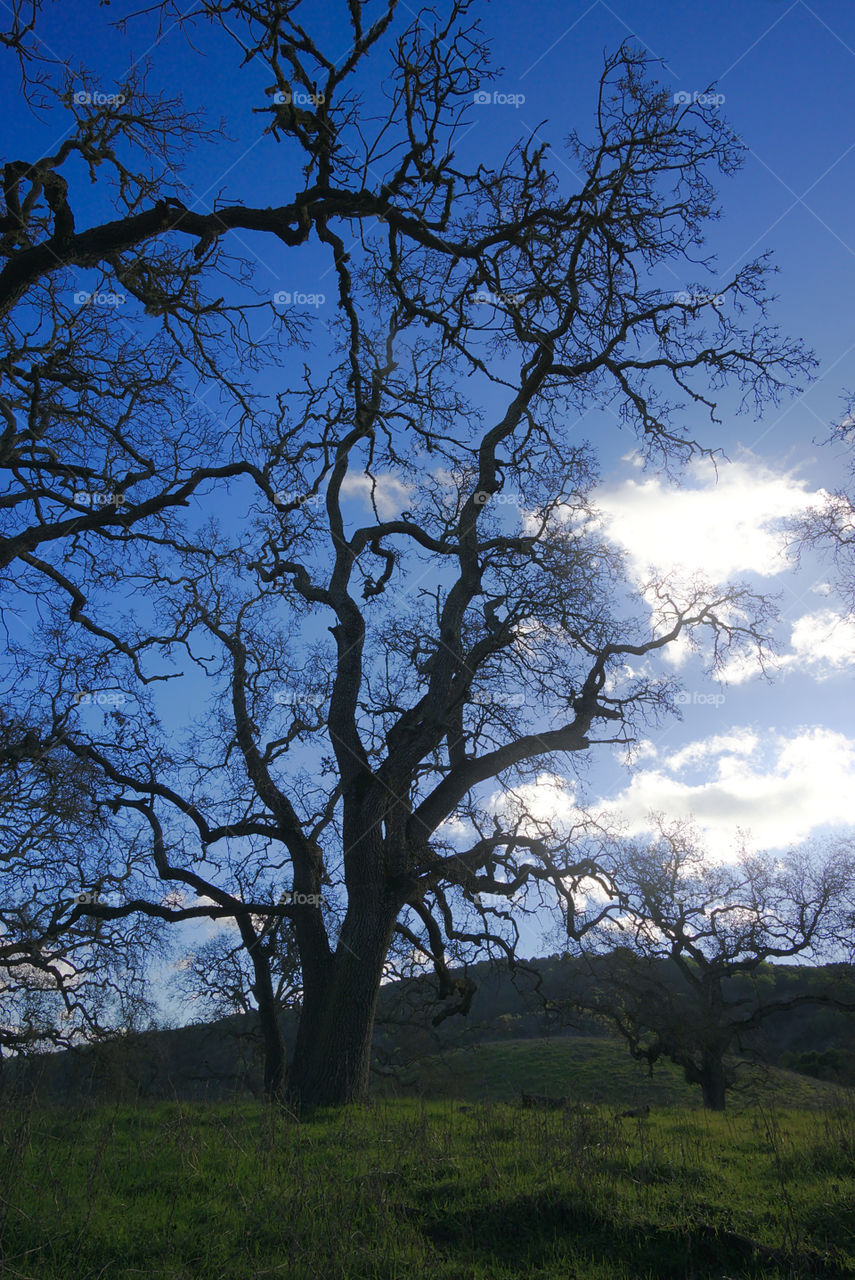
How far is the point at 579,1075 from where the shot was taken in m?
30.0

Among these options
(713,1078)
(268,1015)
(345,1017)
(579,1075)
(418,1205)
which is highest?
(345,1017)

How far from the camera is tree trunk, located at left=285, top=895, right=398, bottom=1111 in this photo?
912 centimetres

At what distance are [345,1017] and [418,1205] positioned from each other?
14.8 feet

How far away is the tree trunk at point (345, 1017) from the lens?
359 inches

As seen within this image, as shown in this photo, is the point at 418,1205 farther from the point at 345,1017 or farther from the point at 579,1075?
the point at 579,1075

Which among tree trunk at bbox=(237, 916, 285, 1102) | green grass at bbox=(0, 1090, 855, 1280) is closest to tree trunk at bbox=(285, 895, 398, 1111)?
green grass at bbox=(0, 1090, 855, 1280)

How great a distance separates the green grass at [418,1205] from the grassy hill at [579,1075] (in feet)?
49.1

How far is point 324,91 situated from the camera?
5.91 metres

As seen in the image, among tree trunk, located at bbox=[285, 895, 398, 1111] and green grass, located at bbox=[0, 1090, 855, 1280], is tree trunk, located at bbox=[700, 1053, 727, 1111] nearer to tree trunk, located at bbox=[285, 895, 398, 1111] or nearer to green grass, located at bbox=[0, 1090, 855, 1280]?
tree trunk, located at bbox=[285, 895, 398, 1111]

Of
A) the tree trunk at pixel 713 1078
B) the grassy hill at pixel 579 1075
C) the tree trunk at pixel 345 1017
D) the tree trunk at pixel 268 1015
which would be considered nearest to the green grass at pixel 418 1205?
the tree trunk at pixel 345 1017

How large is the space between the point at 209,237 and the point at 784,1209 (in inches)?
327

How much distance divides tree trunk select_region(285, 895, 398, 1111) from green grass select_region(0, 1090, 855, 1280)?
2.30 m

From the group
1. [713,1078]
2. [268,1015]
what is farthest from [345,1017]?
[713,1078]

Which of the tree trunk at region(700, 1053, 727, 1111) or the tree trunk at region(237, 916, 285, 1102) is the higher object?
the tree trunk at region(237, 916, 285, 1102)
